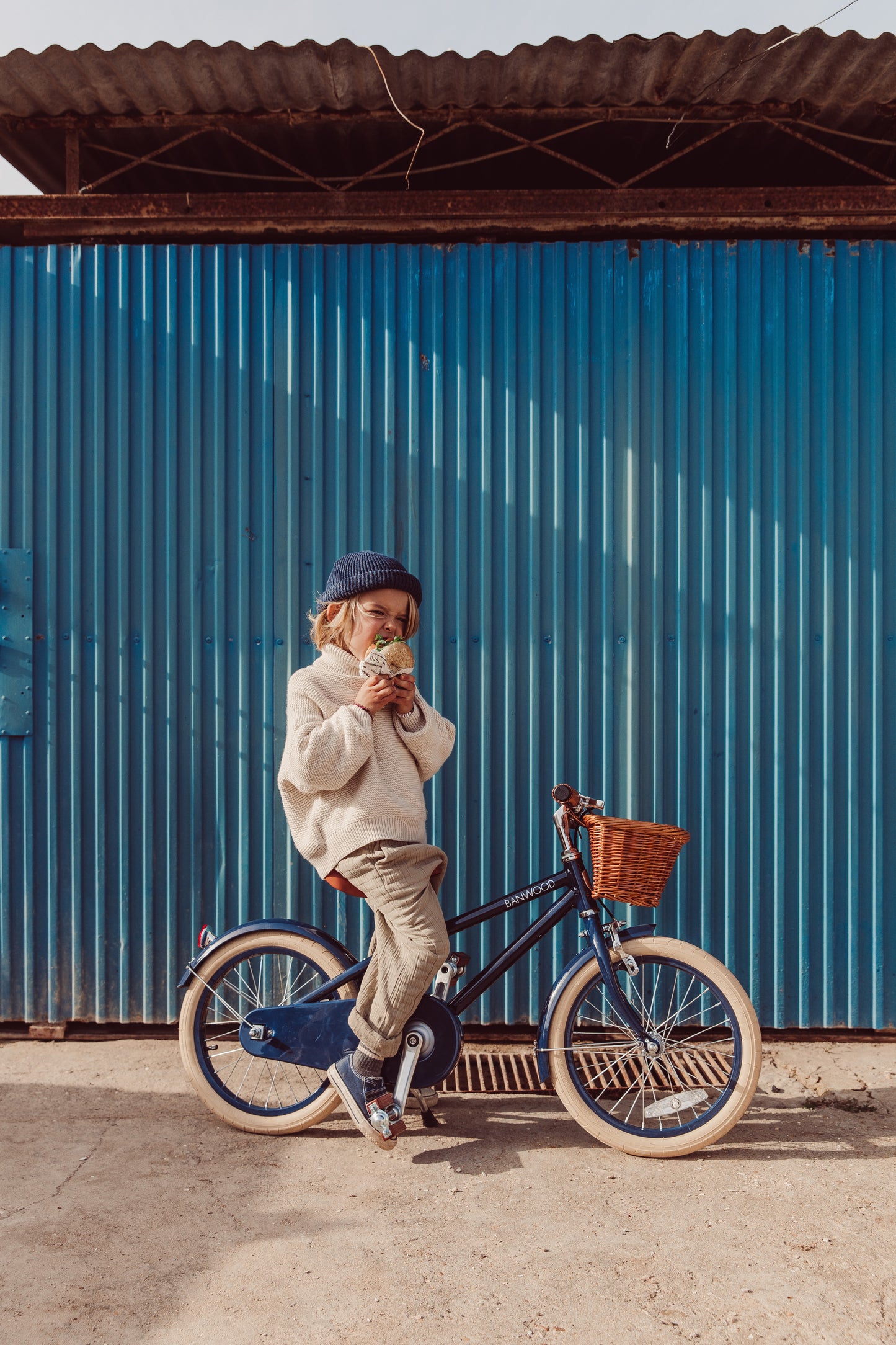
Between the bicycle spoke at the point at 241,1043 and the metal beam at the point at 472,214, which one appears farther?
the metal beam at the point at 472,214

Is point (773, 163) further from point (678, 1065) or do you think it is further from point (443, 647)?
point (678, 1065)

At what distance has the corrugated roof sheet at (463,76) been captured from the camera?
3551 mm

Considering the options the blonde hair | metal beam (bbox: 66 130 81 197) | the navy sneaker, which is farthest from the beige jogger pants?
metal beam (bbox: 66 130 81 197)

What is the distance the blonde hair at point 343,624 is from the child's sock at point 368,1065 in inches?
55.7

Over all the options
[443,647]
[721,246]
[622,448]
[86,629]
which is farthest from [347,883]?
[721,246]

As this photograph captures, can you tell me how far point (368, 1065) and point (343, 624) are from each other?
1.55 meters

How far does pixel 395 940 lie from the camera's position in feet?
10.3

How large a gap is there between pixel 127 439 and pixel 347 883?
2.42 meters

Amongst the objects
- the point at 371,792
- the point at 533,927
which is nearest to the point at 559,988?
the point at 533,927

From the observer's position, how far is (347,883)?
10.7ft

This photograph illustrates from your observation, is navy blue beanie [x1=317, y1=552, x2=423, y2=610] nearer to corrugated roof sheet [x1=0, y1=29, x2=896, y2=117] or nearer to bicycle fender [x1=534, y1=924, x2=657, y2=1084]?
bicycle fender [x1=534, y1=924, x2=657, y2=1084]

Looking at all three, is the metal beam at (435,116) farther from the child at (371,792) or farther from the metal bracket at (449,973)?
the metal bracket at (449,973)

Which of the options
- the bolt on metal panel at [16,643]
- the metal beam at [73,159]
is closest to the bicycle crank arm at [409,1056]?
the bolt on metal panel at [16,643]

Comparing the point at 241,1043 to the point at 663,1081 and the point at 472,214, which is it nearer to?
the point at 663,1081
